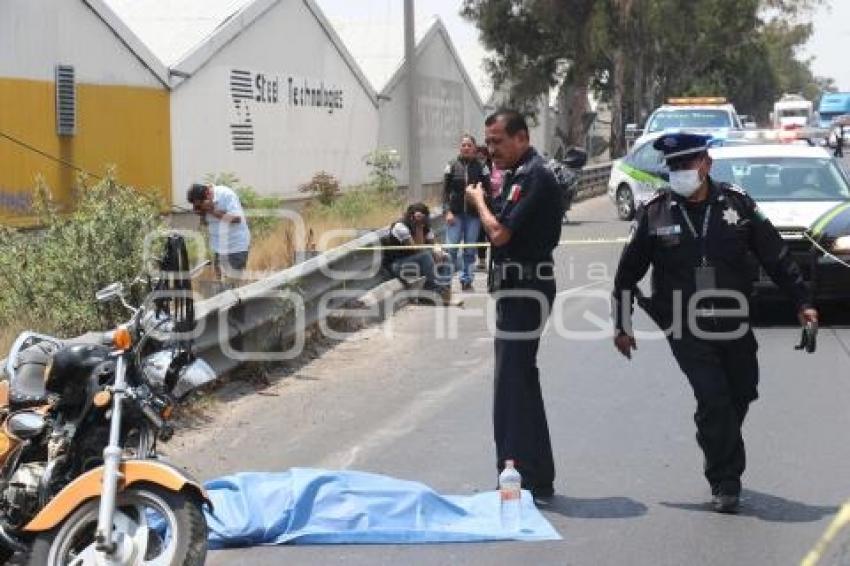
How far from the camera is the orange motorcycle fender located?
4.50 m

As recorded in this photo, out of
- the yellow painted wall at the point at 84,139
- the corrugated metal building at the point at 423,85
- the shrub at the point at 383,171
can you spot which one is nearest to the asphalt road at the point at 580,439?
the yellow painted wall at the point at 84,139

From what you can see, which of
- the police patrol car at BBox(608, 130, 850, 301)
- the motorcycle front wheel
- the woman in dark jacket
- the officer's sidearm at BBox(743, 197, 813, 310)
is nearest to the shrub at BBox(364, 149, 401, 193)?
the woman in dark jacket

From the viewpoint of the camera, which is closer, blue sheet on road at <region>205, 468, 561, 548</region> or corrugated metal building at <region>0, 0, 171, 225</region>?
blue sheet on road at <region>205, 468, 561, 548</region>

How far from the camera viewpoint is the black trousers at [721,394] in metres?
5.95

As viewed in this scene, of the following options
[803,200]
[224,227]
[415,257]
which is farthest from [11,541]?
[803,200]

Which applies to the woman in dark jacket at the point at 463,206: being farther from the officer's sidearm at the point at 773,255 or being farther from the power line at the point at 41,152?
the officer's sidearm at the point at 773,255

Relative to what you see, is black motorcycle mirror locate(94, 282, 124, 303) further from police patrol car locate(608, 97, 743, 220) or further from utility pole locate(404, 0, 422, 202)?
utility pole locate(404, 0, 422, 202)

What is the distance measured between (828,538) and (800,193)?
7.27 metres

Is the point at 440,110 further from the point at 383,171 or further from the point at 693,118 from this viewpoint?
the point at 383,171

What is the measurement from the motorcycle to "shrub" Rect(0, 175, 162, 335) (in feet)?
10.5

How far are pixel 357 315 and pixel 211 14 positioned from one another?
12342mm

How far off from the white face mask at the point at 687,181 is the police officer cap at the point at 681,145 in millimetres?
86

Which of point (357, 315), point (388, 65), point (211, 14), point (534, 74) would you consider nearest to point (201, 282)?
point (357, 315)

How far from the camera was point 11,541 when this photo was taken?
475 centimetres
